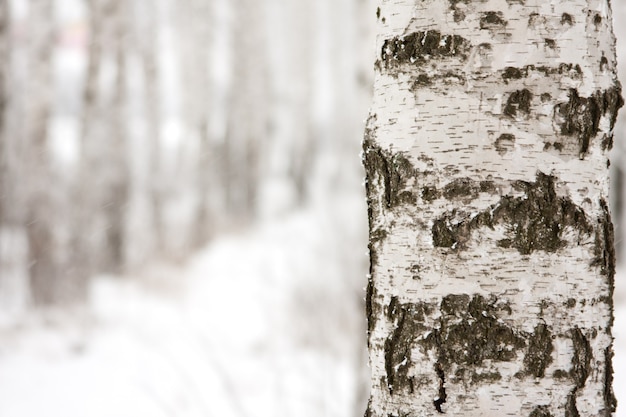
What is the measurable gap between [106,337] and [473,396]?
4.94 meters

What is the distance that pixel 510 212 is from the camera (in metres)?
0.93

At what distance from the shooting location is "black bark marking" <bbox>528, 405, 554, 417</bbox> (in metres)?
0.92

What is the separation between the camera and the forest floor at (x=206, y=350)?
138 inches

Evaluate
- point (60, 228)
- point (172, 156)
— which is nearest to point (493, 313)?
point (60, 228)

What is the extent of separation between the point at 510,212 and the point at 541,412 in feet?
1.02

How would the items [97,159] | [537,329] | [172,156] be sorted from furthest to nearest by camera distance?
1. [172,156]
2. [97,159]
3. [537,329]

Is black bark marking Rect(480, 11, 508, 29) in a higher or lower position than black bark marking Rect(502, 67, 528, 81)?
higher

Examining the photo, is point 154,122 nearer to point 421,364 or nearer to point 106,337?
point 106,337

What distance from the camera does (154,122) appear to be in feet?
36.3

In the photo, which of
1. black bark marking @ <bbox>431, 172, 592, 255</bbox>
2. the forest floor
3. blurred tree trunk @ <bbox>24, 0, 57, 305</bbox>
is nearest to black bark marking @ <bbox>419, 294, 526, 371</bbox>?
black bark marking @ <bbox>431, 172, 592, 255</bbox>

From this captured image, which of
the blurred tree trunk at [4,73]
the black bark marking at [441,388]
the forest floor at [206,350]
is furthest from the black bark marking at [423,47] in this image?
the blurred tree trunk at [4,73]

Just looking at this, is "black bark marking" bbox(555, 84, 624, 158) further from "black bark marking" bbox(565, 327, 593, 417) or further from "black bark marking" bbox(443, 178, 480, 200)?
"black bark marking" bbox(565, 327, 593, 417)

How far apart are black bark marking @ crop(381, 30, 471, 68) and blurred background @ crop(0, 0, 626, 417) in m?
1.66

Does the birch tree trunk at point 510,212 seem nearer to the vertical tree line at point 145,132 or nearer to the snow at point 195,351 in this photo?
the snow at point 195,351
